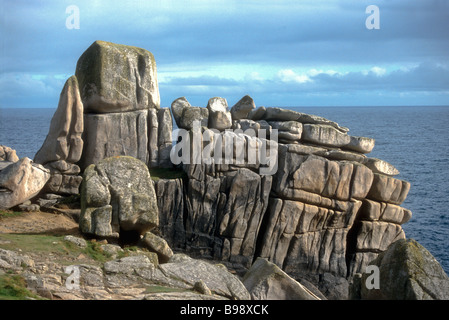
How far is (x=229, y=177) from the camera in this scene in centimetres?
3275

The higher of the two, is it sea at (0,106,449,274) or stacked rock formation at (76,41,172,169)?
stacked rock formation at (76,41,172,169)

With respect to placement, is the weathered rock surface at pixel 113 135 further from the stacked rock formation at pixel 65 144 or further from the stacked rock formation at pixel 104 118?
the stacked rock formation at pixel 65 144

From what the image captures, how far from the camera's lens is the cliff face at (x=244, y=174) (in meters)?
32.6

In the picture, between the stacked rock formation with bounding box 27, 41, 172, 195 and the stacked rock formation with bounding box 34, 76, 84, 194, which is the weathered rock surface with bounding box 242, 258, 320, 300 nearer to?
the stacked rock formation with bounding box 27, 41, 172, 195

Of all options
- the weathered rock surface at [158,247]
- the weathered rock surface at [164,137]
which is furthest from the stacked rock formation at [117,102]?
the weathered rock surface at [158,247]

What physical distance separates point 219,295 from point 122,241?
305 inches

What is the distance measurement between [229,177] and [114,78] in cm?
856

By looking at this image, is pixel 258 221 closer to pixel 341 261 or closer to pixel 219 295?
pixel 341 261

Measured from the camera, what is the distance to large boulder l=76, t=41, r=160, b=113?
3359 cm

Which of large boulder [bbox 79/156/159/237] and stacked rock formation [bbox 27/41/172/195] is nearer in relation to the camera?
large boulder [bbox 79/156/159/237]

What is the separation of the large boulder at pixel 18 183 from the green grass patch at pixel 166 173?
6.20 m

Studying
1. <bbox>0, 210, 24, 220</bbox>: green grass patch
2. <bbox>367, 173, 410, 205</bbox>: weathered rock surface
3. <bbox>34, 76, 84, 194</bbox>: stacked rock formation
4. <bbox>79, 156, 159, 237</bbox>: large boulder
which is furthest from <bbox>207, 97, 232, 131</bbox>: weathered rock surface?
<bbox>0, 210, 24, 220</bbox>: green grass patch

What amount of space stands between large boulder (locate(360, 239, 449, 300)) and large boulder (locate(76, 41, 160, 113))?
1896 cm

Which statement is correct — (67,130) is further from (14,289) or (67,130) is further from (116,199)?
(14,289)
